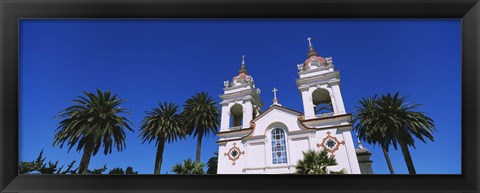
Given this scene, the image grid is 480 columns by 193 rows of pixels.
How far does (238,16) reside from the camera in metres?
2.42

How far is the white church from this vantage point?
8930mm

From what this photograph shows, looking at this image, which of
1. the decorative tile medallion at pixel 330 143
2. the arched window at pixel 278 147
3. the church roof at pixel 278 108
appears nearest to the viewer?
the decorative tile medallion at pixel 330 143

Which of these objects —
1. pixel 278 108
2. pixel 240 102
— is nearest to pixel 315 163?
pixel 278 108

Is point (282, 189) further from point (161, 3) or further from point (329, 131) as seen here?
point (329, 131)

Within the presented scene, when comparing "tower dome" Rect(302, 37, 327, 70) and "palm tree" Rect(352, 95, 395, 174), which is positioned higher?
"tower dome" Rect(302, 37, 327, 70)

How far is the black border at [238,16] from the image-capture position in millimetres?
2150

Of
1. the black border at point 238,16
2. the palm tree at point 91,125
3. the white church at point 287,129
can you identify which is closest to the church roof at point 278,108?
the white church at point 287,129

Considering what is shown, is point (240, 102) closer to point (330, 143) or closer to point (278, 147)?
point (278, 147)

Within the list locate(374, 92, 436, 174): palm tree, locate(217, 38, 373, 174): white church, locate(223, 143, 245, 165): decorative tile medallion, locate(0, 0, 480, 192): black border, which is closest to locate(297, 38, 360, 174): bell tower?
locate(217, 38, 373, 174): white church

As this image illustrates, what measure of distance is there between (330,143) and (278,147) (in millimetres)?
1850

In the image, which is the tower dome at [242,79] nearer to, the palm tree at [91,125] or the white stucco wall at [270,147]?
the white stucco wall at [270,147]

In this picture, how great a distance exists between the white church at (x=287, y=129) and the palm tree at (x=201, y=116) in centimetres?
40

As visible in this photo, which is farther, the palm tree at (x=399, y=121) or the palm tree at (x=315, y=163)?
the palm tree at (x=315, y=163)

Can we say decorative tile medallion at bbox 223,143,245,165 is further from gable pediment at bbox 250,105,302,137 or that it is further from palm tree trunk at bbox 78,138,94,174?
palm tree trunk at bbox 78,138,94,174
